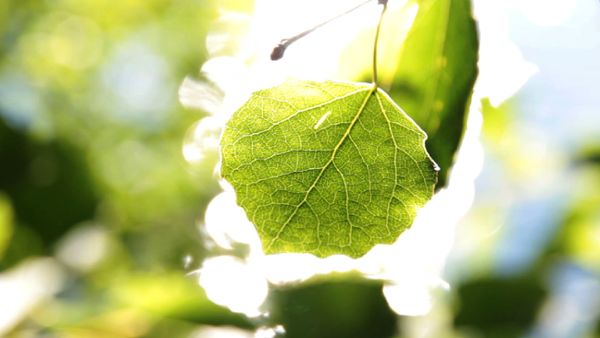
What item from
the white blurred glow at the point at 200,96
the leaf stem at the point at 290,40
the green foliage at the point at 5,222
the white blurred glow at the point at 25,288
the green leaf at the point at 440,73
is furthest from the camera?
the white blurred glow at the point at 200,96

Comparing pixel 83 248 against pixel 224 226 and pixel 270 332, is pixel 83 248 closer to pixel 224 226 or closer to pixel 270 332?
pixel 224 226

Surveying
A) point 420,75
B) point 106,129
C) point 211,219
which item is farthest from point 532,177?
point 106,129

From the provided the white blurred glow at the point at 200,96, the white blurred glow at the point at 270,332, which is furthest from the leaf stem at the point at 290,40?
the white blurred glow at the point at 200,96

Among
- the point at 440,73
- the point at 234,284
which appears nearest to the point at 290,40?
the point at 440,73

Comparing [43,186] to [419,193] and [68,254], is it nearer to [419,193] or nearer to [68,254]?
[68,254]

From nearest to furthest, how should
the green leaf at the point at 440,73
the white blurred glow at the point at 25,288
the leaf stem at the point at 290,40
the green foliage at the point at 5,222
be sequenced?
the leaf stem at the point at 290,40 → the green leaf at the point at 440,73 → the white blurred glow at the point at 25,288 → the green foliage at the point at 5,222

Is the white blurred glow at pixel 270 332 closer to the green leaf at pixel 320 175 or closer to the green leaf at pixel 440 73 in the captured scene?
the green leaf at pixel 440 73

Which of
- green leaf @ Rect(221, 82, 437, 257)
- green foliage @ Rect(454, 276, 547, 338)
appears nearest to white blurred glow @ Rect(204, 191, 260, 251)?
green foliage @ Rect(454, 276, 547, 338)
